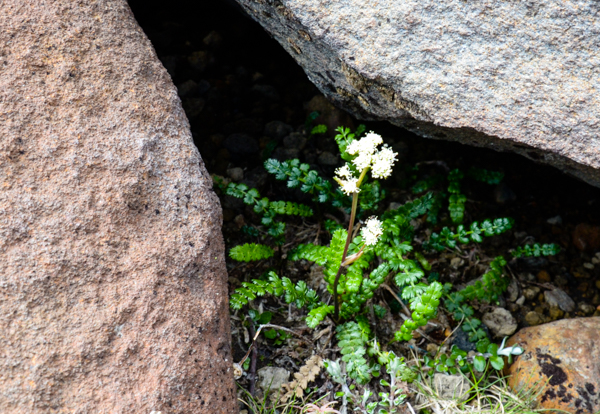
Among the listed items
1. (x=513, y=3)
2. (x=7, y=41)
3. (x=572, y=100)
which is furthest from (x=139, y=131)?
(x=572, y=100)

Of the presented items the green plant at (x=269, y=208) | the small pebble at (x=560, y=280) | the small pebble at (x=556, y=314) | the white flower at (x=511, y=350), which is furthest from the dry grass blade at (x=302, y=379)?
the small pebble at (x=560, y=280)

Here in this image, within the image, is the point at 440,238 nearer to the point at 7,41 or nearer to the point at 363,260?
the point at 363,260

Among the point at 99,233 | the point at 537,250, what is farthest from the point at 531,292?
the point at 99,233

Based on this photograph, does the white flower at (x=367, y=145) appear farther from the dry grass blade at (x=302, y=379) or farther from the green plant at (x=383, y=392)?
the dry grass blade at (x=302, y=379)

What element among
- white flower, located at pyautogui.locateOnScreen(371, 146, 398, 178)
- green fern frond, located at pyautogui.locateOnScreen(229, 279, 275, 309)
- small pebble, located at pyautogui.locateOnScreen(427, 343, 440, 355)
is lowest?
small pebble, located at pyautogui.locateOnScreen(427, 343, 440, 355)

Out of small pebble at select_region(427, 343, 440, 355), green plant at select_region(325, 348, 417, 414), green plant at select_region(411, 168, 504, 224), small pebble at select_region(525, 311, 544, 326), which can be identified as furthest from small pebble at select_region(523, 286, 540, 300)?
green plant at select_region(325, 348, 417, 414)

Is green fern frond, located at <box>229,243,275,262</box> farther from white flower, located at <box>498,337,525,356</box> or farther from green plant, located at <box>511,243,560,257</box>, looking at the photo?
green plant, located at <box>511,243,560,257</box>
